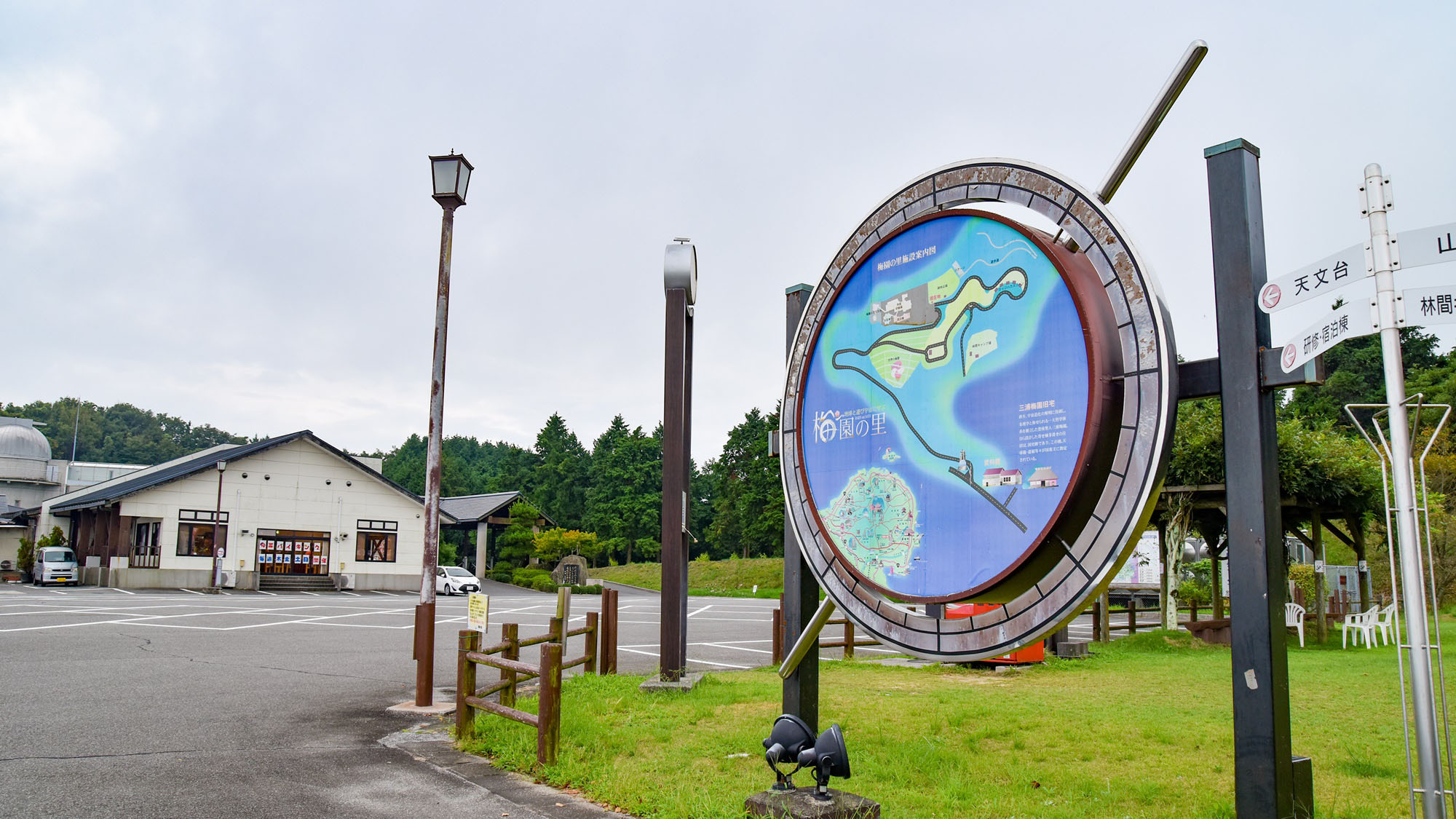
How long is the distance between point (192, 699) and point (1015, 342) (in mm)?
9245

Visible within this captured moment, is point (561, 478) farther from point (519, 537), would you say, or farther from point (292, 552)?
point (292, 552)

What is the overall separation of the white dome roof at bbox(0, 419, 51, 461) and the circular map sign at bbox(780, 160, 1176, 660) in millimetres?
65722

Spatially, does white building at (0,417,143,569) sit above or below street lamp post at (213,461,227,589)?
above

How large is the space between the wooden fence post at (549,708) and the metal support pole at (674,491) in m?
3.30

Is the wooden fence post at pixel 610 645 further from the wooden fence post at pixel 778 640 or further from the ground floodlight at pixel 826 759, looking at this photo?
the ground floodlight at pixel 826 759

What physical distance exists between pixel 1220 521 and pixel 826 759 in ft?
57.9

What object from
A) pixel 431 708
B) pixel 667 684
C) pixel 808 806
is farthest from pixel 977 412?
A: pixel 431 708

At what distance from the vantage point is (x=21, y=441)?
5612cm

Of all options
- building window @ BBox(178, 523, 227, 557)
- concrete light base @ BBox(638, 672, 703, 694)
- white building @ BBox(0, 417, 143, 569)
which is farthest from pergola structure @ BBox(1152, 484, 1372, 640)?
white building @ BBox(0, 417, 143, 569)

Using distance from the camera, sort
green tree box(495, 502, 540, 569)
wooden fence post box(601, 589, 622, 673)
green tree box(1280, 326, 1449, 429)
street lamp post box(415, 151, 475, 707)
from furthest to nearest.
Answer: green tree box(495, 502, 540, 569)
green tree box(1280, 326, 1449, 429)
wooden fence post box(601, 589, 622, 673)
street lamp post box(415, 151, 475, 707)

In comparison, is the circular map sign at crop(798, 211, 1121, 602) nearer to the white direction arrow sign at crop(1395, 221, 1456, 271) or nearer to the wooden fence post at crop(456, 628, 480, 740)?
the white direction arrow sign at crop(1395, 221, 1456, 271)

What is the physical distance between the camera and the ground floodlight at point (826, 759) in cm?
484

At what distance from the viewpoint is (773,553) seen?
60312mm

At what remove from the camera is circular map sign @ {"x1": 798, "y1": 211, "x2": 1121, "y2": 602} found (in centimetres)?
500
